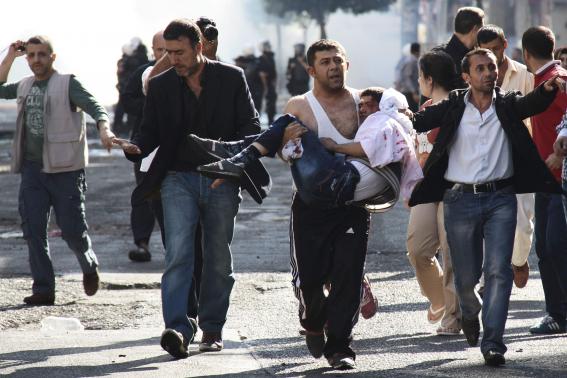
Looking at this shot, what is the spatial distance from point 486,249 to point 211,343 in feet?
5.24

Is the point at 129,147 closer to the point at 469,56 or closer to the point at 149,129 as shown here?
the point at 149,129

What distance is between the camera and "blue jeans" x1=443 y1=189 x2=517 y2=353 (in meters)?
7.16

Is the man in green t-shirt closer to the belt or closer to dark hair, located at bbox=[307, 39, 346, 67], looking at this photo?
dark hair, located at bbox=[307, 39, 346, 67]

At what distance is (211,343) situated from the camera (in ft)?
25.0

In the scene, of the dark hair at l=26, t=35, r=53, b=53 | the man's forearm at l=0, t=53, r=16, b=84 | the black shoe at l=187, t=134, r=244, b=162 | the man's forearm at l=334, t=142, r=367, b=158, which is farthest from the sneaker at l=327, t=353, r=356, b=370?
the man's forearm at l=0, t=53, r=16, b=84

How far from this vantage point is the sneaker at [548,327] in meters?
8.05

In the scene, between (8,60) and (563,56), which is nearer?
(563,56)

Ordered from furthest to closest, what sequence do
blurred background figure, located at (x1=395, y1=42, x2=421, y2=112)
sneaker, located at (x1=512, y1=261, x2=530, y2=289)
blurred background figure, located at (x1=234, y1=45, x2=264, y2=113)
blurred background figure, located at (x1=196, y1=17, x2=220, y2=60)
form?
blurred background figure, located at (x1=234, y1=45, x2=264, y2=113), blurred background figure, located at (x1=395, y1=42, x2=421, y2=112), sneaker, located at (x1=512, y1=261, x2=530, y2=289), blurred background figure, located at (x1=196, y1=17, x2=220, y2=60)

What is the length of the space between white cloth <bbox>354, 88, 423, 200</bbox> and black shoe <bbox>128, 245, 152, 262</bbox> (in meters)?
4.73

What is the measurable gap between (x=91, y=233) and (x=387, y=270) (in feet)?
12.2

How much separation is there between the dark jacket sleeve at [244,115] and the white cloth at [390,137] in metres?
0.81

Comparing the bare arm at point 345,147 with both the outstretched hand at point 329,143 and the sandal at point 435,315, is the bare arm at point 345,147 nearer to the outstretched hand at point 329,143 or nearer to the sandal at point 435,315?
the outstretched hand at point 329,143

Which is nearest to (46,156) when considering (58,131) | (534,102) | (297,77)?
(58,131)

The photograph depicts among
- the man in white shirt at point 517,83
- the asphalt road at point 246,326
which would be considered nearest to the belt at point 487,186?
the asphalt road at point 246,326
